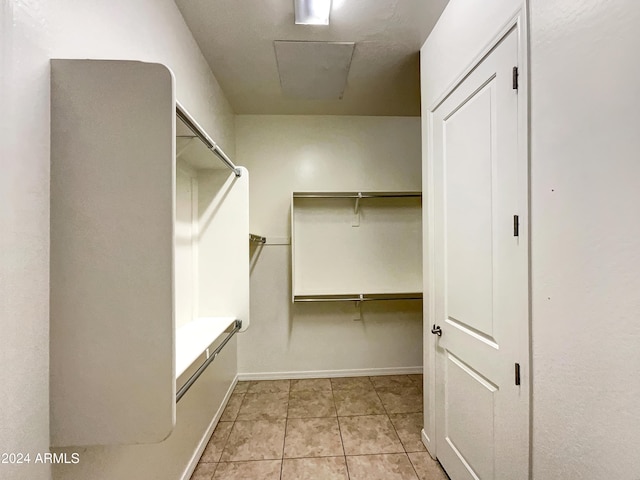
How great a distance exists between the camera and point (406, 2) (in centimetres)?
159

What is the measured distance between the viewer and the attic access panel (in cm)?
192

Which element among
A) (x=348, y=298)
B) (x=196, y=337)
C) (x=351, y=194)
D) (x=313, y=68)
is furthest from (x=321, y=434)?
(x=313, y=68)

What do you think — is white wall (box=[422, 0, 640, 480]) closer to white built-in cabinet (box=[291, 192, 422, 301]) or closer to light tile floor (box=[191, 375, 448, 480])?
light tile floor (box=[191, 375, 448, 480])

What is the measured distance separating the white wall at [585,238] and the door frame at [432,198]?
3 cm

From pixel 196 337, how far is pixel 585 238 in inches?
60.1

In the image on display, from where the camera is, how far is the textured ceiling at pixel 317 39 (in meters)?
1.62

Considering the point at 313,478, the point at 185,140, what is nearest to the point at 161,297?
the point at 185,140

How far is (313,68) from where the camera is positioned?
2.15m

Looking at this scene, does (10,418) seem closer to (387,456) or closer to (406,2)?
(387,456)

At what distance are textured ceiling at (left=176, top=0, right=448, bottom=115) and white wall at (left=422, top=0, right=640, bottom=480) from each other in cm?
95

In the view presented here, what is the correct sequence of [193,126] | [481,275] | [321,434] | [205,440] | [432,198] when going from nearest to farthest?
[193,126]
[481,275]
[432,198]
[205,440]
[321,434]

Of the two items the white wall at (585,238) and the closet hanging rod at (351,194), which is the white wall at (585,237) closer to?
the white wall at (585,238)

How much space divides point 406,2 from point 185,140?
4.45 ft

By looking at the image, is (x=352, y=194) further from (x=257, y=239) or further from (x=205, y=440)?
(x=205, y=440)
